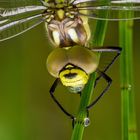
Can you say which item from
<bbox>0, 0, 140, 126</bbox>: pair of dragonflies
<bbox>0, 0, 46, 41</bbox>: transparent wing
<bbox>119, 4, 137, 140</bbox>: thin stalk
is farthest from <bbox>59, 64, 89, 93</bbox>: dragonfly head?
<bbox>0, 0, 46, 41</bbox>: transparent wing

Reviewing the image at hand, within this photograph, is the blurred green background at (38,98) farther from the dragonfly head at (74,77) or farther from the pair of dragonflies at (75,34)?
the dragonfly head at (74,77)

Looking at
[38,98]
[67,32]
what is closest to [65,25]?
[67,32]

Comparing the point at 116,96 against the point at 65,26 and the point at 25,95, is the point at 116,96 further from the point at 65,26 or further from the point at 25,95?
the point at 65,26

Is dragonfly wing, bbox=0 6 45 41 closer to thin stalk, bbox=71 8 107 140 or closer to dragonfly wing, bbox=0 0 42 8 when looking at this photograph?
dragonfly wing, bbox=0 0 42 8

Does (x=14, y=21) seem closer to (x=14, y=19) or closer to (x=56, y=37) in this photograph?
(x=14, y=19)

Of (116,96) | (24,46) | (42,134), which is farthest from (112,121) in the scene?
(24,46)

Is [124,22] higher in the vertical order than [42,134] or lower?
higher
